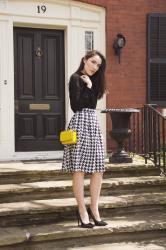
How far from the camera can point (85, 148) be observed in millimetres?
4199

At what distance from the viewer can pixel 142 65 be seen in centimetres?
761

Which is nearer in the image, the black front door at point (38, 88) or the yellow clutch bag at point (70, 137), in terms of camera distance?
the yellow clutch bag at point (70, 137)

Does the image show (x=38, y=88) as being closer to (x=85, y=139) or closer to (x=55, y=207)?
(x=55, y=207)

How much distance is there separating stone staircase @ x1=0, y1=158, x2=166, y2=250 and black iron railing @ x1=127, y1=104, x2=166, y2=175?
272mm

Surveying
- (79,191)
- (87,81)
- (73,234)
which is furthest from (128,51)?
(73,234)

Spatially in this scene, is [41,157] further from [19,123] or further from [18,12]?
[18,12]

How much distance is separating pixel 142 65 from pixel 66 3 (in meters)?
1.70

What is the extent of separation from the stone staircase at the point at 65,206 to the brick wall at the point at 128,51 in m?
1.72

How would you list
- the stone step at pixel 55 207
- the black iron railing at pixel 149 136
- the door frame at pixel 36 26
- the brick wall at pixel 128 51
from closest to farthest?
the stone step at pixel 55 207, the black iron railing at pixel 149 136, the door frame at pixel 36 26, the brick wall at pixel 128 51

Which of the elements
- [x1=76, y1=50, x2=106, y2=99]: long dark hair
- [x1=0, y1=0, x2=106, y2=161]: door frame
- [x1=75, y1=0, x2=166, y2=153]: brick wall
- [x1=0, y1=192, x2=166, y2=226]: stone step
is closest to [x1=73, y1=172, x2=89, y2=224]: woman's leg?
[x1=0, y1=192, x2=166, y2=226]: stone step

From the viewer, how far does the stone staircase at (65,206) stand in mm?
4227

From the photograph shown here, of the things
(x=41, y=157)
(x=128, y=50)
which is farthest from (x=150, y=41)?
(x=41, y=157)

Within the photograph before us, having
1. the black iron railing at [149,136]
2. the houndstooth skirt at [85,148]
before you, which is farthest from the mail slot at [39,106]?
the houndstooth skirt at [85,148]

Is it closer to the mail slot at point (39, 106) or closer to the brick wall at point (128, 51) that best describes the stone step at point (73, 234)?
the mail slot at point (39, 106)
